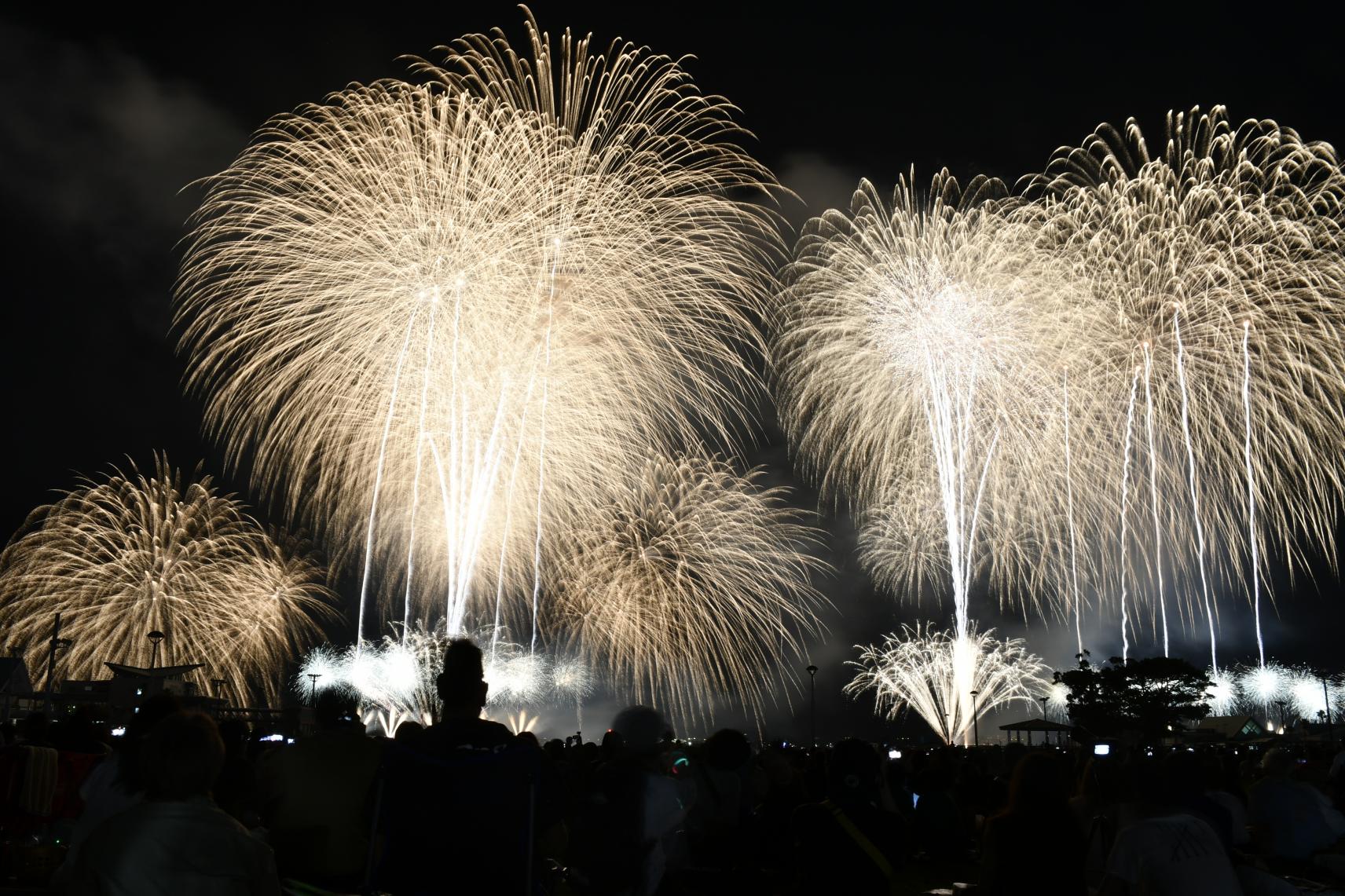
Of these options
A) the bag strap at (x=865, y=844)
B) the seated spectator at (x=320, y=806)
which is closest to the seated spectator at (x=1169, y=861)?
the bag strap at (x=865, y=844)

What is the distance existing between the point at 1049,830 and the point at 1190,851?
64cm

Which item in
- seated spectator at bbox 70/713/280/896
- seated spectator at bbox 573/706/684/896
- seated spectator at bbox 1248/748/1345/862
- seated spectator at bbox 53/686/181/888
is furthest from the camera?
seated spectator at bbox 1248/748/1345/862

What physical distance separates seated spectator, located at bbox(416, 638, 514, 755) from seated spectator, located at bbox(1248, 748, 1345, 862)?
682cm

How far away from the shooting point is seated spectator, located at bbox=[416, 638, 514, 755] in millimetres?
5262

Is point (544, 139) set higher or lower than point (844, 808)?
higher

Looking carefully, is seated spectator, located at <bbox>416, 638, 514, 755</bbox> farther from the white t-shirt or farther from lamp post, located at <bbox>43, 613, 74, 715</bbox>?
lamp post, located at <bbox>43, 613, 74, 715</bbox>

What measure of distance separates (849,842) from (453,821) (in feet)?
7.40

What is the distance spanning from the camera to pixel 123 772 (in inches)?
257

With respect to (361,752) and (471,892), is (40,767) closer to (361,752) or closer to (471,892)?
(361,752)

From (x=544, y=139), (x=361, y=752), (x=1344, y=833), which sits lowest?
(x=1344, y=833)

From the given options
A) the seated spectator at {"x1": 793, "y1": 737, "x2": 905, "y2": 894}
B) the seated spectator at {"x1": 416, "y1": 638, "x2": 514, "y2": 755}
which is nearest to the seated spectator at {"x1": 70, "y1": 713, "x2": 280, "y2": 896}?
the seated spectator at {"x1": 416, "y1": 638, "x2": 514, "y2": 755}

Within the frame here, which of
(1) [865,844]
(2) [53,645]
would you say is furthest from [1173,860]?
(2) [53,645]

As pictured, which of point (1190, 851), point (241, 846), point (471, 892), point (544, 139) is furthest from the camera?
point (544, 139)

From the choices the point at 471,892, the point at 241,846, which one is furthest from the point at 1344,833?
the point at 241,846
